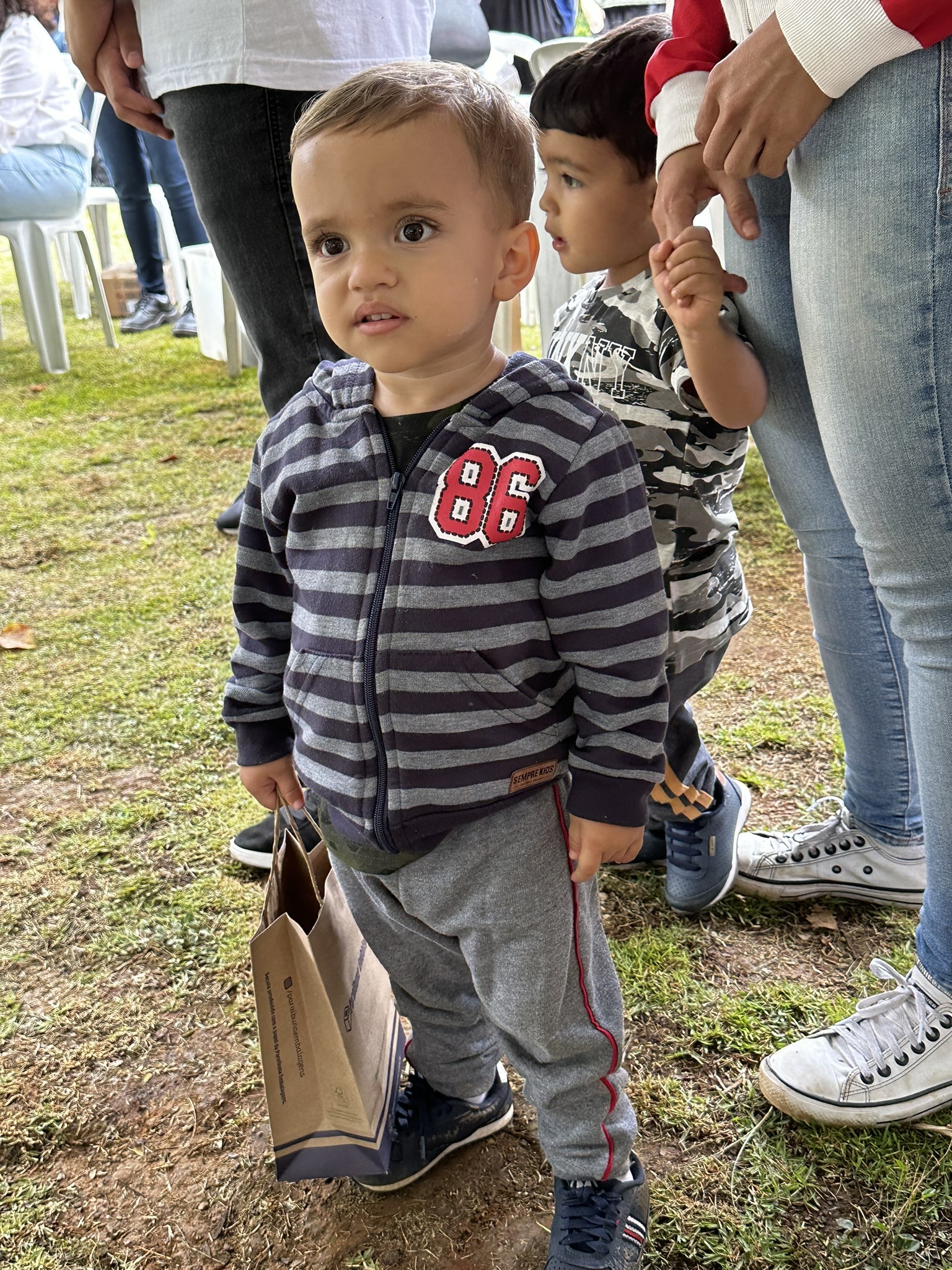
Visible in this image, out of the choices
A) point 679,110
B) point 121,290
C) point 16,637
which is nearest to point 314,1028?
point 679,110

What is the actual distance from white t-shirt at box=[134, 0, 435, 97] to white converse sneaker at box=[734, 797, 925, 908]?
1322mm

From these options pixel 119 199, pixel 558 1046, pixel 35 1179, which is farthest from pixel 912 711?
pixel 119 199

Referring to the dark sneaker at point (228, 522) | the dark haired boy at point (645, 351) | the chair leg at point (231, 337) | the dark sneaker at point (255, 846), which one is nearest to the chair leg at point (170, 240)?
the chair leg at point (231, 337)

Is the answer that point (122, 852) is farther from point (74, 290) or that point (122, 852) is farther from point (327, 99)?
point (74, 290)

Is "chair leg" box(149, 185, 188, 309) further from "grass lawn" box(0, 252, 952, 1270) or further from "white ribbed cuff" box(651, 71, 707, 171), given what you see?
"white ribbed cuff" box(651, 71, 707, 171)

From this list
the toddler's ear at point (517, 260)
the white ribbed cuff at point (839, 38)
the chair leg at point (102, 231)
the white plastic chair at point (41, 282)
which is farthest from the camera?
the chair leg at point (102, 231)

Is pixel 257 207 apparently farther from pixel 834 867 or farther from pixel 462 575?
pixel 834 867

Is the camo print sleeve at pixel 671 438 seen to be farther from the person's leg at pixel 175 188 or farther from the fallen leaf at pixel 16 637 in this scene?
the person's leg at pixel 175 188

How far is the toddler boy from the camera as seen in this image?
0.93m

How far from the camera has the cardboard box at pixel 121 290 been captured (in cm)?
698

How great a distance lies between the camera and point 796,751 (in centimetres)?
208

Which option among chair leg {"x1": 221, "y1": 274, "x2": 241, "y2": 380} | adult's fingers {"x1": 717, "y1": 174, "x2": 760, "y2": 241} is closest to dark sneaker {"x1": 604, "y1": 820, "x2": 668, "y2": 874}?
adult's fingers {"x1": 717, "y1": 174, "x2": 760, "y2": 241}

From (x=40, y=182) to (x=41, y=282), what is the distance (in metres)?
0.47

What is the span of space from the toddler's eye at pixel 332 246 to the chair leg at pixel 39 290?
494 centimetres
